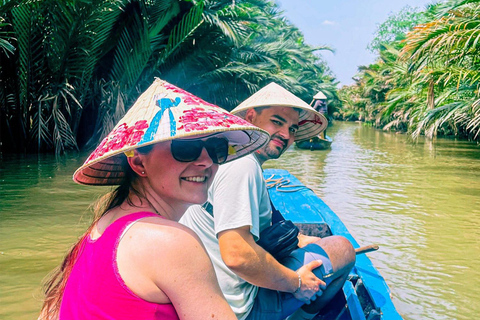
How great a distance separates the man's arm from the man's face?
80 cm

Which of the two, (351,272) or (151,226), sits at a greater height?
(151,226)

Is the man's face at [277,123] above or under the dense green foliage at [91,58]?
under

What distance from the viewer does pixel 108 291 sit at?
1139 millimetres

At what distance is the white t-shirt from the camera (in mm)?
1965

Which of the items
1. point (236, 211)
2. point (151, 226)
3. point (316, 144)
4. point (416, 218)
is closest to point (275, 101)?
point (236, 211)

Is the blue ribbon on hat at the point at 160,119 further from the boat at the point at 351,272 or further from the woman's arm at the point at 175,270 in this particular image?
the boat at the point at 351,272

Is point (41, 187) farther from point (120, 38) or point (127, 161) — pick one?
point (127, 161)

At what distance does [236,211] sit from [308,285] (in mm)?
560

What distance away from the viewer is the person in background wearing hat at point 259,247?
1971 mm

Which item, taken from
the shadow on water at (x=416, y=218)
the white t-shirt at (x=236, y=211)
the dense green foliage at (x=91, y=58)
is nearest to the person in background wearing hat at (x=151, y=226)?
the white t-shirt at (x=236, y=211)

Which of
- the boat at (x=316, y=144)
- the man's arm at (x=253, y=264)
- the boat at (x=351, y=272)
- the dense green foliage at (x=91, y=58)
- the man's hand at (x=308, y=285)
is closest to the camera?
the man's arm at (x=253, y=264)

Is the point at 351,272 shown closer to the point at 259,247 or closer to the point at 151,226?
the point at 259,247

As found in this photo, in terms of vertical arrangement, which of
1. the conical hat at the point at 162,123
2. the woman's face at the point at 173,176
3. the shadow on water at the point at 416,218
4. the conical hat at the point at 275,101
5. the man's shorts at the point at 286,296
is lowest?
the shadow on water at the point at 416,218

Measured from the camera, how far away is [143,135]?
1.34 m
